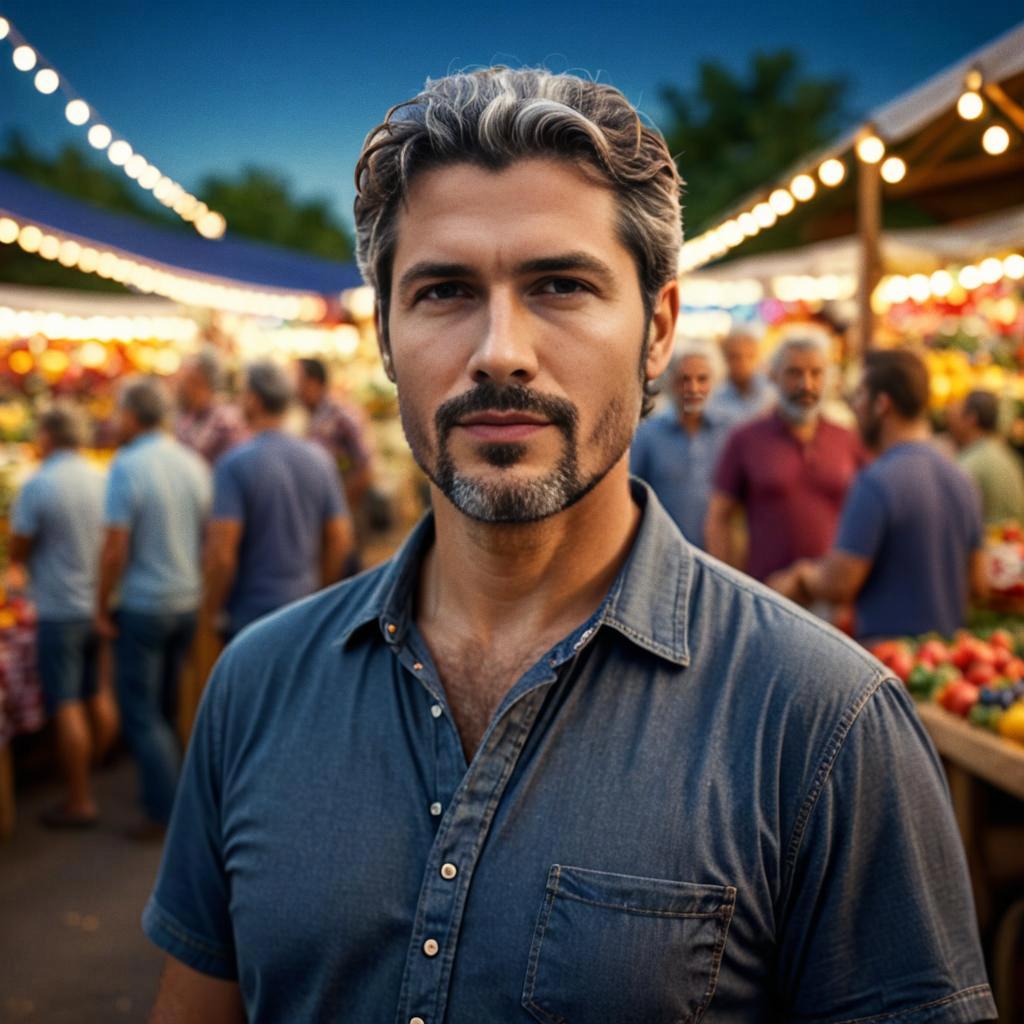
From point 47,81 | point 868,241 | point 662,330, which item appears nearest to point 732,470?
point 868,241

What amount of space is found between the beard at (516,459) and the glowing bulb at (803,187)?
509 cm

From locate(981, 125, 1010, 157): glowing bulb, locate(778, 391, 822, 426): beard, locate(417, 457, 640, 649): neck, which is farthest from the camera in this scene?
locate(981, 125, 1010, 157): glowing bulb

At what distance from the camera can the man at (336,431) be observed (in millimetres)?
6102

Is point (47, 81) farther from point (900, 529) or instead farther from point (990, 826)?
point (990, 826)

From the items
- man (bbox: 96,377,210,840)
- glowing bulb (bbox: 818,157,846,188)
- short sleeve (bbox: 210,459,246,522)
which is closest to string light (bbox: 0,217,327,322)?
man (bbox: 96,377,210,840)

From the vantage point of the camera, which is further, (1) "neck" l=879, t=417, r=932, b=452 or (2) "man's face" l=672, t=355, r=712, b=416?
(1) "neck" l=879, t=417, r=932, b=452

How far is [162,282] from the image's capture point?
47.3 feet

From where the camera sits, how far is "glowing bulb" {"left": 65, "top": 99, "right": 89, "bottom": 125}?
5.85 meters

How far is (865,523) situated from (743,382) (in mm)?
1822

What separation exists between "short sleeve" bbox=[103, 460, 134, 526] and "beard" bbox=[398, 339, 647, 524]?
3888 mm

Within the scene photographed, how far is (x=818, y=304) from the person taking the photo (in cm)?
1266

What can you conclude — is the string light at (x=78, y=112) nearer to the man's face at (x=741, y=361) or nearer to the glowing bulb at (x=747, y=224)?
the man's face at (x=741, y=361)

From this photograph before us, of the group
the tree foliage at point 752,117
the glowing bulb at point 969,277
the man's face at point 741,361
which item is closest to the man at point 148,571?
the man's face at point 741,361

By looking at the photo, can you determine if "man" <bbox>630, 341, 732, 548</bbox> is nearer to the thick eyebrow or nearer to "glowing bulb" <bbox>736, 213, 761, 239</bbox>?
"glowing bulb" <bbox>736, 213, 761, 239</bbox>
